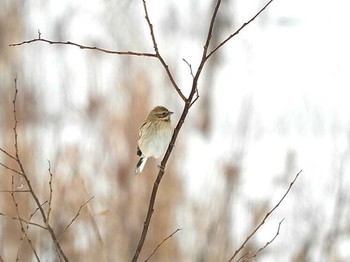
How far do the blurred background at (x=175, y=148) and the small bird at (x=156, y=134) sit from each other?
159 centimetres

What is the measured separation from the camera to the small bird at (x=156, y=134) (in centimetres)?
298

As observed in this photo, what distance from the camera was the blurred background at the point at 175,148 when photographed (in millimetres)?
5980

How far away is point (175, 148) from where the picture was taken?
650 centimetres

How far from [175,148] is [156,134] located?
352 centimetres

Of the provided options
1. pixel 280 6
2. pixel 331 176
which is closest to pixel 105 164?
pixel 331 176

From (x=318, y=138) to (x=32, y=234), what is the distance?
9.87 feet

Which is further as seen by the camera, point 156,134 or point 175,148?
point 175,148

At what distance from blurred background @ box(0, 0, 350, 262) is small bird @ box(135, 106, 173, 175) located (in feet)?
5.21

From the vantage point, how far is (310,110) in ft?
24.8

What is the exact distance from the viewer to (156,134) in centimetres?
298

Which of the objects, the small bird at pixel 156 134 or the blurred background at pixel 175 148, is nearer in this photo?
A: the small bird at pixel 156 134

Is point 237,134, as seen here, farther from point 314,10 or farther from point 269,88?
point 314,10

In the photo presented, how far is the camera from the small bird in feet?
9.78

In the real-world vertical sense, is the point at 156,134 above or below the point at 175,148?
below
